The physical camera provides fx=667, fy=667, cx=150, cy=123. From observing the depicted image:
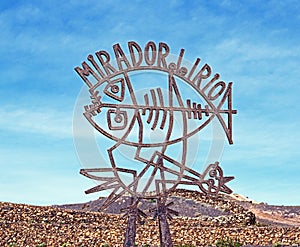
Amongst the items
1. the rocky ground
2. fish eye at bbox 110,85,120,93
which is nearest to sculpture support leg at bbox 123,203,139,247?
fish eye at bbox 110,85,120,93

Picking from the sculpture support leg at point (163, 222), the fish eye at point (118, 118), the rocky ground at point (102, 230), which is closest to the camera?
the fish eye at point (118, 118)

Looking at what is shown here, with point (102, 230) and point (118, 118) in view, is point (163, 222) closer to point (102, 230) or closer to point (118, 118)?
point (118, 118)

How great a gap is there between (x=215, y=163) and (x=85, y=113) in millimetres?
2777

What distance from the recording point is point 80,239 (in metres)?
19.1

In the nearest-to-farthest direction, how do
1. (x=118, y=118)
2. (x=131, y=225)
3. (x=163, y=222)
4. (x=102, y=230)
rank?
(x=118, y=118)
(x=131, y=225)
(x=163, y=222)
(x=102, y=230)

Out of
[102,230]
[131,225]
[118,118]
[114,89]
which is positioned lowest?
[131,225]

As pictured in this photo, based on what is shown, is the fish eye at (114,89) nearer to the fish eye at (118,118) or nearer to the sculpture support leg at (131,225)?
the fish eye at (118,118)

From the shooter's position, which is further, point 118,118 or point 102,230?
point 102,230

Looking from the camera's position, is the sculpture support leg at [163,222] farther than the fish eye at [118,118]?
Yes

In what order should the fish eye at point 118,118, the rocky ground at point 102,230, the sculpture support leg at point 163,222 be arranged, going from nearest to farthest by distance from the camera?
the fish eye at point 118,118 < the sculpture support leg at point 163,222 < the rocky ground at point 102,230

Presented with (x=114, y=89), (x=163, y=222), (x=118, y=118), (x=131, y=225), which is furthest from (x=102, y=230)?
(x=114, y=89)

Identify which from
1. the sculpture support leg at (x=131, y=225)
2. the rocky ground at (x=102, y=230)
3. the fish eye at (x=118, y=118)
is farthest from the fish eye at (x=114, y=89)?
the rocky ground at (x=102, y=230)

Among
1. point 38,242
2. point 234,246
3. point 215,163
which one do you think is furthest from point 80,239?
point 215,163

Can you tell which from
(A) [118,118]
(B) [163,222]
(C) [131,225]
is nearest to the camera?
(A) [118,118]
